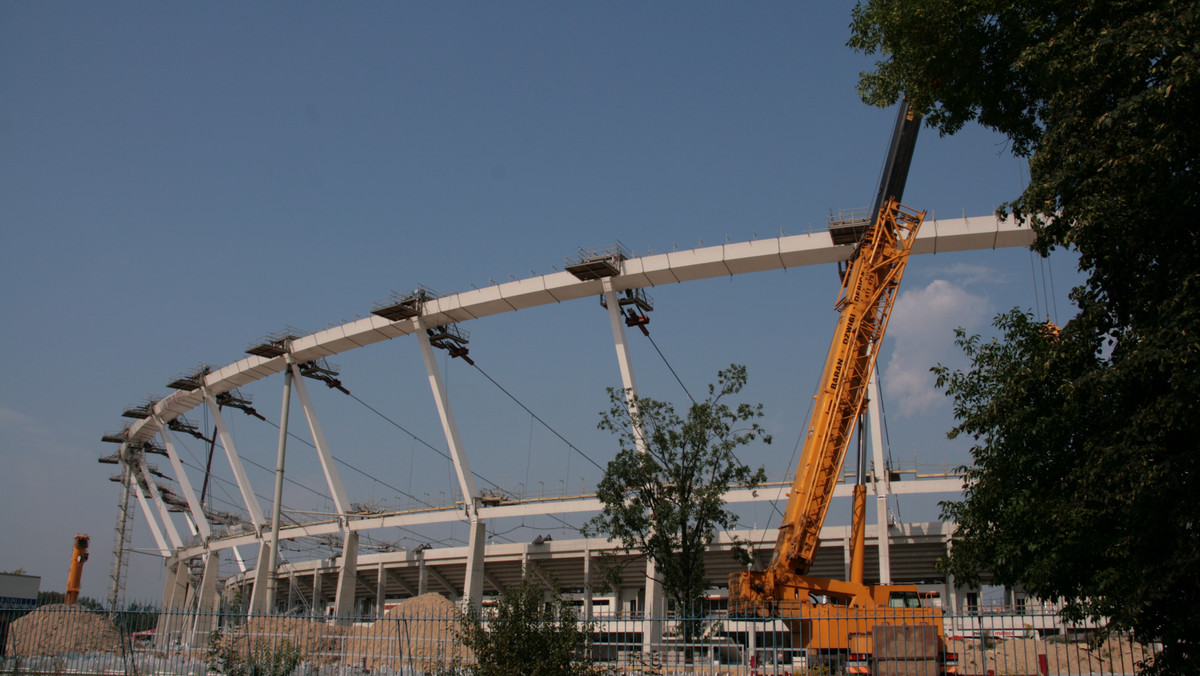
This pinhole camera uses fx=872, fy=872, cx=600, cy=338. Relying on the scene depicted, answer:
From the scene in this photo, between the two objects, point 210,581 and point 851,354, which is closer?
point 851,354

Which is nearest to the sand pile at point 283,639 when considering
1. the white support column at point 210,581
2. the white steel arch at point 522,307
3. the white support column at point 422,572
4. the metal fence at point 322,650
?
the metal fence at point 322,650

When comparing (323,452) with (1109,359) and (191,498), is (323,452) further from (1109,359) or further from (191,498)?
(1109,359)

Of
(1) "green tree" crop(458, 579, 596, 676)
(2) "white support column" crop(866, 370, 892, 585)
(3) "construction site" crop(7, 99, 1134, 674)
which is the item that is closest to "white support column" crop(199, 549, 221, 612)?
(3) "construction site" crop(7, 99, 1134, 674)

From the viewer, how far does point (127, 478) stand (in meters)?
64.0

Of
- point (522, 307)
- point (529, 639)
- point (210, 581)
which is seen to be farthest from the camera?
point (210, 581)

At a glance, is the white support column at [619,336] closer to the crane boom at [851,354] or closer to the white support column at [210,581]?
the crane boom at [851,354]

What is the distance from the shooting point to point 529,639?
Result: 14211mm

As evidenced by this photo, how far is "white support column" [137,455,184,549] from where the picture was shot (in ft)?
208

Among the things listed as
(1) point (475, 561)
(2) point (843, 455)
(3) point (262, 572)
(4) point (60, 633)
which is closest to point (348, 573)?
(3) point (262, 572)

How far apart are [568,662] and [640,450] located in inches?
547

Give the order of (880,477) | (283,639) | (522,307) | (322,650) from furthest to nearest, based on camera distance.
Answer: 1. (522,307)
2. (880,477)
3. (322,650)
4. (283,639)

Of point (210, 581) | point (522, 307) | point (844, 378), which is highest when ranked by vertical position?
point (522, 307)

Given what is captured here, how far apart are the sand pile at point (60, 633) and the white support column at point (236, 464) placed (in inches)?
1078

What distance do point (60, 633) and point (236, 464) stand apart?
29144mm
